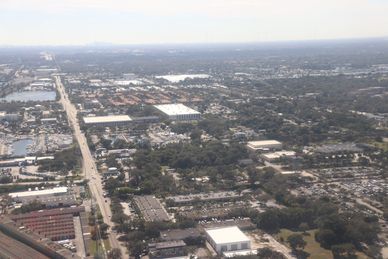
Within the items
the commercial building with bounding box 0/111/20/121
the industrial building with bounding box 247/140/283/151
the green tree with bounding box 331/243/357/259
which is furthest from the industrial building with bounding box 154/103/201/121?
the green tree with bounding box 331/243/357/259

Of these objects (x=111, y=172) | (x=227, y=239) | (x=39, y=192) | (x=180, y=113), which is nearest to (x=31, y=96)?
(x=180, y=113)

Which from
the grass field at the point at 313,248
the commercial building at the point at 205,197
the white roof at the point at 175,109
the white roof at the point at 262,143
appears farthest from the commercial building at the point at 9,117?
the grass field at the point at 313,248

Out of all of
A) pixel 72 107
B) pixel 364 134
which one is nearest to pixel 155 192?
pixel 364 134

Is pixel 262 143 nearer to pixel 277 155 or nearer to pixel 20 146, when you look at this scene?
pixel 277 155

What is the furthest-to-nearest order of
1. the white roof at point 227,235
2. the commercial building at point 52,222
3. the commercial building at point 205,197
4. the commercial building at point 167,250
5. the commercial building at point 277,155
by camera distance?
the commercial building at point 277,155 → the commercial building at point 205,197 → the commercial building at point 52,222 → the white roof at point 227,235 → the commercial building at point 167,250

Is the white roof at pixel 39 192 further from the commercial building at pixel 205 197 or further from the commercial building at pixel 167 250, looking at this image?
the commercial building at pixel 167 250

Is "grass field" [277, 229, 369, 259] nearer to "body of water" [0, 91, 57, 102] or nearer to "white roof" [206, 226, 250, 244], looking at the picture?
"white roof" [206, 226, 250, 244]
